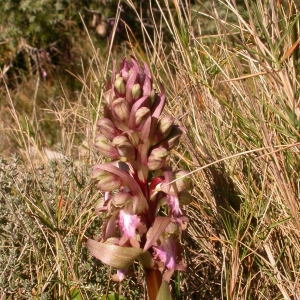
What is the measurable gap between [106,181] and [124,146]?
86 millimetres

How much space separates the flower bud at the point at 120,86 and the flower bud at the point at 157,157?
14cm

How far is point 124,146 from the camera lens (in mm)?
1045

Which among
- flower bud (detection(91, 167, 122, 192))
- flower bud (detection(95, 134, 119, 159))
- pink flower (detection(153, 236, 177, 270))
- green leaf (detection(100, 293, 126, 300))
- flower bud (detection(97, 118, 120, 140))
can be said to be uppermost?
flower bud (detection(97, 118, 120, 140))

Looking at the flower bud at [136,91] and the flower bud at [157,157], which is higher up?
the flower bud at [136,91]

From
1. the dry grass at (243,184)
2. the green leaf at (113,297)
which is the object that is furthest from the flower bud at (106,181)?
the green leaf at (113,297)

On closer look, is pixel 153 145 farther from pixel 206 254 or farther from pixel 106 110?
pixel 206 254

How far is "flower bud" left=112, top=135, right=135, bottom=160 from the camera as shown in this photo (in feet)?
3.42

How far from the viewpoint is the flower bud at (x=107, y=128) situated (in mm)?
1070

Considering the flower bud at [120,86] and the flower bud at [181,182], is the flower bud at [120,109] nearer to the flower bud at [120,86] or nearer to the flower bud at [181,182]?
the flower bud at [120,86]

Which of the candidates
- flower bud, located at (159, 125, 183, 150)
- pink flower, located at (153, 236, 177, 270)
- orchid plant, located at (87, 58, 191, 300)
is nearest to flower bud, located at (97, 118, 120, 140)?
orchid plant, located at (87, 58, 191, 300)

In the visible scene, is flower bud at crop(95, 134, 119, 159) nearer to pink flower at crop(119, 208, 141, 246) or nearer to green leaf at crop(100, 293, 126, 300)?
pink flower at crop(119, 208, 141, 246)

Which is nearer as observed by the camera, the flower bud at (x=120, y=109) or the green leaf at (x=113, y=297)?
the flower bud at (x=120, y=109)

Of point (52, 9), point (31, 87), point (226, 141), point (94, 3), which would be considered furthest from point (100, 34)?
point (226, 141)

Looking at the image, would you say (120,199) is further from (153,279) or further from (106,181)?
(153,279)
